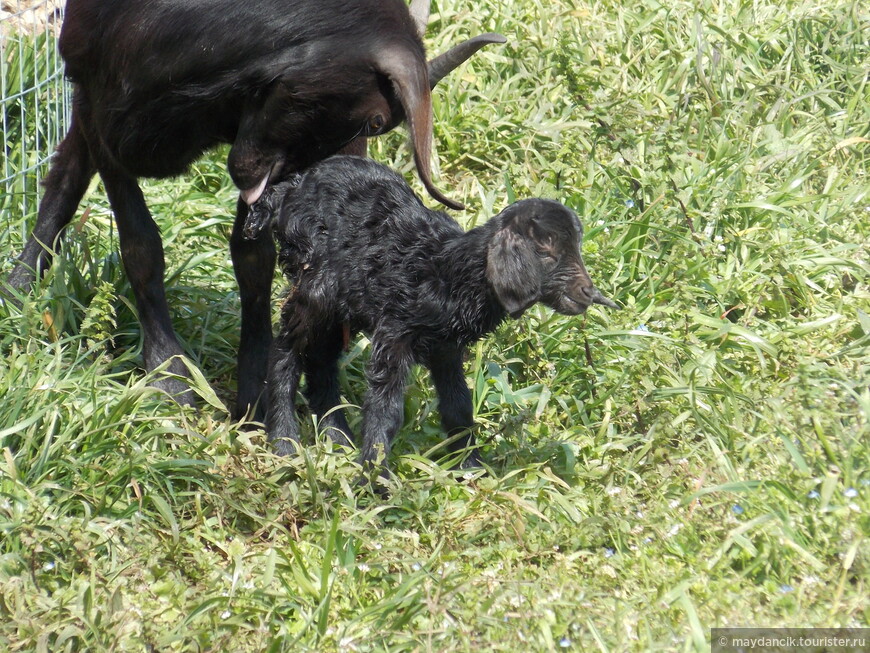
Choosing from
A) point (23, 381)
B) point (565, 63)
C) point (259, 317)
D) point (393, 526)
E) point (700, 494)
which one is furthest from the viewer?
point (565, 63)

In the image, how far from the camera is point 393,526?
12.9ft

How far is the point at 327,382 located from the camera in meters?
4.55

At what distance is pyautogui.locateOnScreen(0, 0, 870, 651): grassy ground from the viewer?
330cm

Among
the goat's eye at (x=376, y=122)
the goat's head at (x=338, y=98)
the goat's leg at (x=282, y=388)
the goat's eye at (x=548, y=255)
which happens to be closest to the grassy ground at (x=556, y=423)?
the goat's leg at (x=282, y=388)

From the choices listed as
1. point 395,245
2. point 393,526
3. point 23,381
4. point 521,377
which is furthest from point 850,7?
point 23,381

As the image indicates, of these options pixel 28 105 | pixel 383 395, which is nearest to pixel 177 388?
pixel 383 395

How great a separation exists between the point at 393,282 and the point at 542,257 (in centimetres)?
59

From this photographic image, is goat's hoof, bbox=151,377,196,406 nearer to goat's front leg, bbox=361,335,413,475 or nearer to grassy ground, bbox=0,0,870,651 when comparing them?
grassy ground, bbox=0,0,870,651

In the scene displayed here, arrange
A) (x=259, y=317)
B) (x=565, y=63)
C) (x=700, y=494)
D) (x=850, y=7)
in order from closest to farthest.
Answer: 1. (x=700, y=494)
2. (x=259, y=317)
3. (x=565, y=63)
4. (x=850, y=7)

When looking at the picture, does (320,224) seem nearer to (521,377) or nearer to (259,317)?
(259,317)

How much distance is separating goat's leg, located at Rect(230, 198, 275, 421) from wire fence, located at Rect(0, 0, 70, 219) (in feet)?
5.33

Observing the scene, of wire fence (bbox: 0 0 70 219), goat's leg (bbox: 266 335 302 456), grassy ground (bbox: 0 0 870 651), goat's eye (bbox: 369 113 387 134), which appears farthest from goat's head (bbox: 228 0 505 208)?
wire fence (bbox: 0 0 70 219)

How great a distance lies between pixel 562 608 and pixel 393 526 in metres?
0.86

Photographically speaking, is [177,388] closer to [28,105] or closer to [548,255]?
[548,255]
